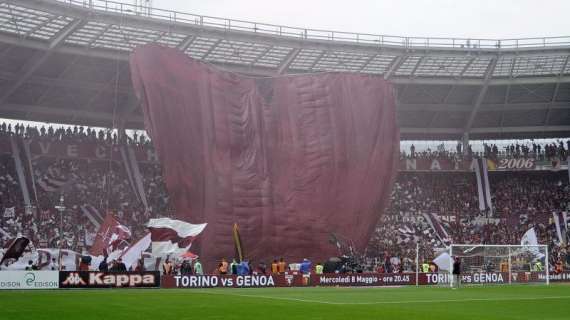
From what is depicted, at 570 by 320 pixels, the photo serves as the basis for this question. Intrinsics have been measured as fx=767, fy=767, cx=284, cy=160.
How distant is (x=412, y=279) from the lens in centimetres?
4031

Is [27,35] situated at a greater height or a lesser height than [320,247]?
greater

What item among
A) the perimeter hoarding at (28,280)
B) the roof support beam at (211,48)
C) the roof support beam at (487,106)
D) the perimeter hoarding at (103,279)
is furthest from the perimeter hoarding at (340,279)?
the roof support beam at (487,106)

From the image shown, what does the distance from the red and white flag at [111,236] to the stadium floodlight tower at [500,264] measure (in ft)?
57.9

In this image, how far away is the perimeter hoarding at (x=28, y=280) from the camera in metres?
31.3

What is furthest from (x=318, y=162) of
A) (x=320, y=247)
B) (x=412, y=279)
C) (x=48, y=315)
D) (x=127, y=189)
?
(x=48, y=315)

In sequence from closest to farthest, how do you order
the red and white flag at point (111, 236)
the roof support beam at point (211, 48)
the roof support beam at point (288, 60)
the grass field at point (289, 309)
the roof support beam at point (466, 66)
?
1. the grass field at point (289, 309)
2. the red and white flag at point (111, 236)
3. the roof support beam at point (211, 48)
4. the roof support beam at point (288, 60)
5. the roof support beam at point (466, 66)

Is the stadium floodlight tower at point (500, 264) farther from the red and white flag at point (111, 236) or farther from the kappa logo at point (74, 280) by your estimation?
the kappa logo at point (74, 280)

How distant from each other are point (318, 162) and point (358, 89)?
17.2 ft

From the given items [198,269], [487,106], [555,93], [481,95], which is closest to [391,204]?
[481,95]

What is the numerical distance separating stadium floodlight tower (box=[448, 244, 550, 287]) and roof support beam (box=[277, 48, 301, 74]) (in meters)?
20.7

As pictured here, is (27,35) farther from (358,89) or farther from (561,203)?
(561,203)

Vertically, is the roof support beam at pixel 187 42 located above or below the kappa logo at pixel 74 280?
above

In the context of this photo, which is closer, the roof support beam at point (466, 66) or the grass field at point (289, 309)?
the grass field at point (289, 309)

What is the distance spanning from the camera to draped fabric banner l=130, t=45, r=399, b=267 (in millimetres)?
38562
